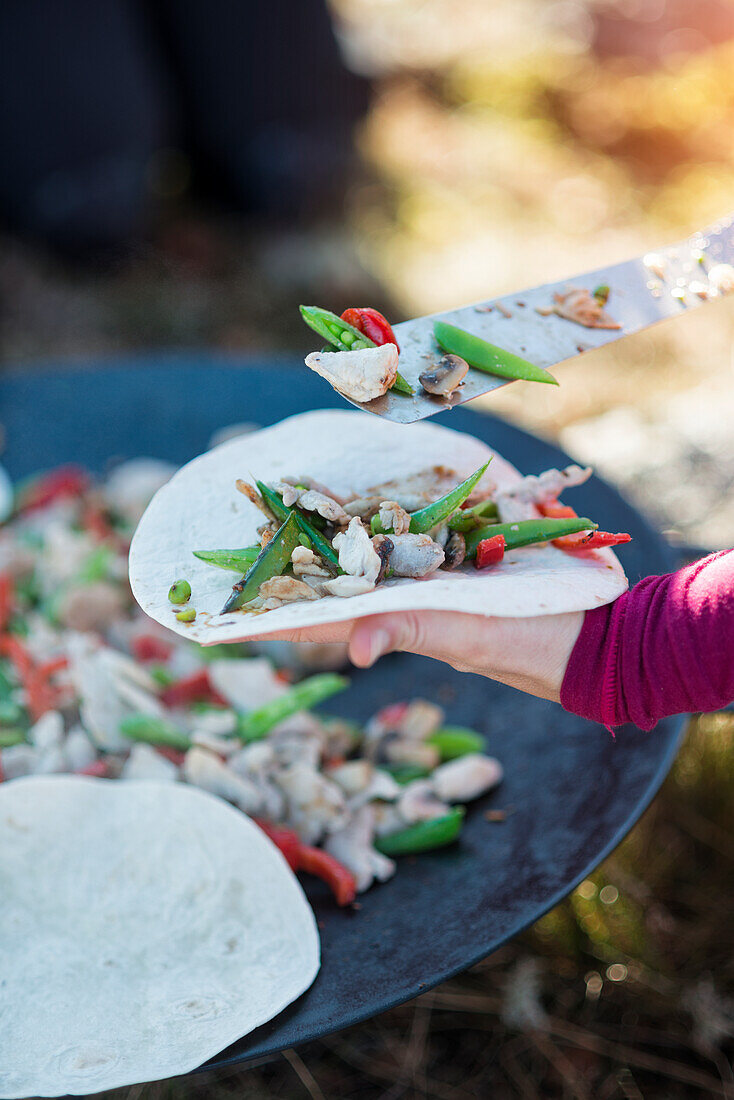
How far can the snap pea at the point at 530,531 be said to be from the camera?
66.4 inches

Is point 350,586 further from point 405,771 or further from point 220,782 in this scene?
point 405,771

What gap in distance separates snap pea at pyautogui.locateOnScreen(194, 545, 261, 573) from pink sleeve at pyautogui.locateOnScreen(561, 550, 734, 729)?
0.58 metres

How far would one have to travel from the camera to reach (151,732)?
2213 mm

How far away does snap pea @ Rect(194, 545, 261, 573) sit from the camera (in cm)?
159

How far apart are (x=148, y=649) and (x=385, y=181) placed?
521 cm

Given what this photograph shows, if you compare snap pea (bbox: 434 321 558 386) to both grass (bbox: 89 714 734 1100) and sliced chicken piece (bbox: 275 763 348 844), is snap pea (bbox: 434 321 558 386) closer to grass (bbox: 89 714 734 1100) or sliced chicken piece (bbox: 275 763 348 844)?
sliced chicken piece (bbox: 275 763 348 844)

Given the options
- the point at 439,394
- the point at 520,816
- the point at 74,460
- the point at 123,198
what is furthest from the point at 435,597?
the point at 123,198

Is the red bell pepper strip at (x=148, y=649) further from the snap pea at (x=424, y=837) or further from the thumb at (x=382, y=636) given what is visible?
the thumb at (x=382, y=636)

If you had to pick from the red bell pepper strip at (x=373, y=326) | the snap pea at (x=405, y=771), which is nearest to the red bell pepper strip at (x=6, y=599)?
the snap pea at (x=405, y=771)

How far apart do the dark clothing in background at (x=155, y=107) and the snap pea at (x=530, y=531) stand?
5.10 m

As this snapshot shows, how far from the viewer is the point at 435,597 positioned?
141cm

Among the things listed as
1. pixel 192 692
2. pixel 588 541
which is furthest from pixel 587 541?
pixel 192 692

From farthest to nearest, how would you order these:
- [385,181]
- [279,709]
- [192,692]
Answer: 1. [385,181]
2. [192,692]
3. [279,709]

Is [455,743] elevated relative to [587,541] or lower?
Result: lower
